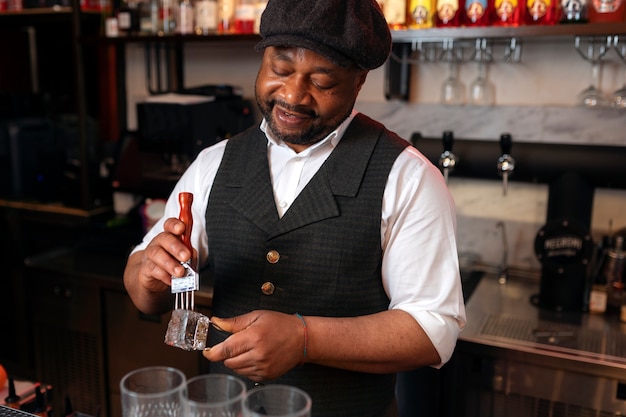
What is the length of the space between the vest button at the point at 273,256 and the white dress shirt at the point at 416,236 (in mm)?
93

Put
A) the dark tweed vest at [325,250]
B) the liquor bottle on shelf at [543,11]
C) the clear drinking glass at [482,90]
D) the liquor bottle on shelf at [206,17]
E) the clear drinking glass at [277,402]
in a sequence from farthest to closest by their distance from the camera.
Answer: the liquor bottle on shelf at [206,17] < the clear drinking glass at [482,90] < the liquor bottle on shelf at [543,11] < the dark tweed vest at [325,250] < the clear drinking glass at [277,402]

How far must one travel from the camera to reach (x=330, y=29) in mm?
1272

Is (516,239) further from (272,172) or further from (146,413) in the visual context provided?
(146,413)

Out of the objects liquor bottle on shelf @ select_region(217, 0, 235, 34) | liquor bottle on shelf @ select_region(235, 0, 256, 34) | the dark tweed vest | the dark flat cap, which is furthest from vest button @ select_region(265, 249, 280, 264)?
liquor bottle on shelf @ select_region(217, 0, 235, 34)

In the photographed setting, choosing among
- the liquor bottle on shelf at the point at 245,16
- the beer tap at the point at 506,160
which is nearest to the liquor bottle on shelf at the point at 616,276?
the beer tap at the point at 506,160

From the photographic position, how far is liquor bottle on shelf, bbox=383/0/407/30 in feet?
7.61

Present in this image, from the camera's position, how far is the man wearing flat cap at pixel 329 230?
1291 millimetres

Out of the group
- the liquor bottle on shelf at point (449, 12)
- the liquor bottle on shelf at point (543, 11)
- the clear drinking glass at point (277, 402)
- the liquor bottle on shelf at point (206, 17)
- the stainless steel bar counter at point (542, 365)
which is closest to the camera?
the clear drinking glass at point (277, 402)

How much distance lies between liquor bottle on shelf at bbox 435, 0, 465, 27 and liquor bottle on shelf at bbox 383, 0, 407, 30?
12 centimetres

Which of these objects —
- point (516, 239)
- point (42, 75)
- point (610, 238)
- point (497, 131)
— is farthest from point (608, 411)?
point (42, 75)

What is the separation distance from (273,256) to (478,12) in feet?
4.22

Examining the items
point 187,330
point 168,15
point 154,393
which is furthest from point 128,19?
point 154,393

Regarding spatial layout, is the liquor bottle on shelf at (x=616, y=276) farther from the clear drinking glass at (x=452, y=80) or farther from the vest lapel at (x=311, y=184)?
the vest lapel at (x=311, y=184)

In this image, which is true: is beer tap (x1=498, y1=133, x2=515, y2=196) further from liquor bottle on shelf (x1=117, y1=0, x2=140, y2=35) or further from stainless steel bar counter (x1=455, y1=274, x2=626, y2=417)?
liquor bottle on shelf (x1=117, y1=0, x2=140, y2=35)
